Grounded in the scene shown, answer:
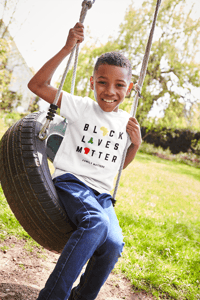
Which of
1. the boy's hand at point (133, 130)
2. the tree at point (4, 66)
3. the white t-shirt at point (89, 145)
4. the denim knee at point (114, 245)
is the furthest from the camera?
the tree at point (4, 66)

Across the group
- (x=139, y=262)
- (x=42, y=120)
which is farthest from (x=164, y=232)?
(x=42, y=120)

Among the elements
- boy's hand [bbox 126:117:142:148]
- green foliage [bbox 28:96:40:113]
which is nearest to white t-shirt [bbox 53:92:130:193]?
boy's hand [bbox 126:117:142:148]

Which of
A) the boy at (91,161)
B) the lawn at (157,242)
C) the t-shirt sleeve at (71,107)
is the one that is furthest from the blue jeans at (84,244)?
the lawn at (157,242)

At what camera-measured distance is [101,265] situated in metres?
1.42

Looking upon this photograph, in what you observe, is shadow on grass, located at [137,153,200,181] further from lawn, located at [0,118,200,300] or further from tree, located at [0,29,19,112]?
tree, located at [0,29,19,112]

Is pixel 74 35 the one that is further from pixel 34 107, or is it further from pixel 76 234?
pixel 34 107

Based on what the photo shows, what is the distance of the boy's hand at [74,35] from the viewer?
1499 millimetres

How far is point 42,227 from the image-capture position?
133cm

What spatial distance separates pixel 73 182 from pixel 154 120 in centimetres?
1471

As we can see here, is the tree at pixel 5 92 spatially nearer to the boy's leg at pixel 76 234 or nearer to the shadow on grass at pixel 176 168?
the shadow on grass at pixel 176 168

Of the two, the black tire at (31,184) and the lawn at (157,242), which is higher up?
the black tire at (31,184)

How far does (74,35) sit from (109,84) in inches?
14.5

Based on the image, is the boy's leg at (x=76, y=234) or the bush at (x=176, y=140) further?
the bush at (x=176, y=140)

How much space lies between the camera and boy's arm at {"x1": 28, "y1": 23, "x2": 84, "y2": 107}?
149cm
